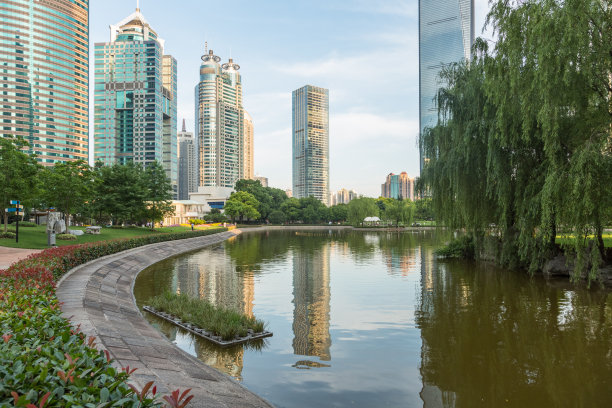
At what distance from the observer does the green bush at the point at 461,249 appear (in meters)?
24.7

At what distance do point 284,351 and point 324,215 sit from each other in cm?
9236

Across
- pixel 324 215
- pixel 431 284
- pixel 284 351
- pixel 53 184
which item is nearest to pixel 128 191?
pixel 53 184

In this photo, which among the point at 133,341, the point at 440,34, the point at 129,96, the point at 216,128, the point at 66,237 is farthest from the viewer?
the point at 216,128

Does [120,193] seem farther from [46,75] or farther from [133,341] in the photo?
[46,75]

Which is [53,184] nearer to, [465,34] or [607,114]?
[607,114]

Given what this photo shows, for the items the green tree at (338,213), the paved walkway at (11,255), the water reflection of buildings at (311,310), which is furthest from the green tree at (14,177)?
the green tree at (338,213)

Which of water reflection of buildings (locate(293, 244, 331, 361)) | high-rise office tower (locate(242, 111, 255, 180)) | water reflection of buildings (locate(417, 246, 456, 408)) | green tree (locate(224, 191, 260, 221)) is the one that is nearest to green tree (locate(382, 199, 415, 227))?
green tree (locate(224, 191, 260, 221))

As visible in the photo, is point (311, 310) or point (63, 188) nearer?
point (311, 310)

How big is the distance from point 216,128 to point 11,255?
151839mm

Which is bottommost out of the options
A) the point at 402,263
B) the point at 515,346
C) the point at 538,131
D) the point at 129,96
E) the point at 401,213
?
the point at 402,263

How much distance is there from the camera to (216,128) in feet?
541

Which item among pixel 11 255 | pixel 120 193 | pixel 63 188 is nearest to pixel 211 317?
pixel 11 255

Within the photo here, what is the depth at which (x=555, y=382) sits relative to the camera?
22.6 ft

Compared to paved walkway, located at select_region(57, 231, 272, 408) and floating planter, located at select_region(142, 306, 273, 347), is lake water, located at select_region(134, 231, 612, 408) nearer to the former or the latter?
floating planter, located at select_region(142, 306, 273, 347)
